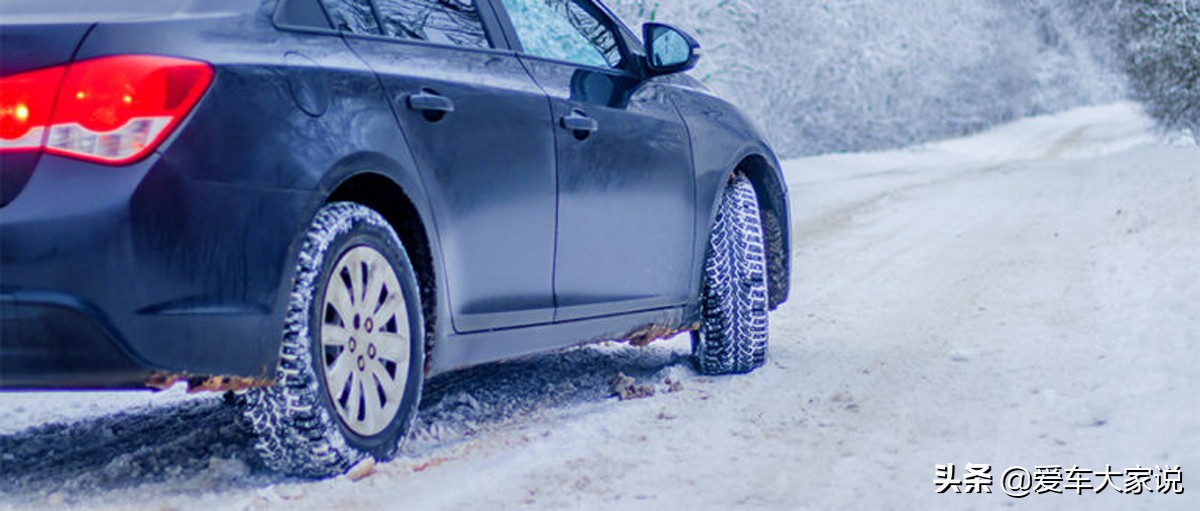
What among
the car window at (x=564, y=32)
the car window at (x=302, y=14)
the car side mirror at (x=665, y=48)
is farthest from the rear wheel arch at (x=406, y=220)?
the car side mirror at (x=665, y=48)

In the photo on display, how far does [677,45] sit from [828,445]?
175 cm

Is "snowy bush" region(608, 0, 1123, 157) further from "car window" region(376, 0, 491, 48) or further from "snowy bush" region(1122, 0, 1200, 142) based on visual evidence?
"car window" region(376, 0, 491, 48)

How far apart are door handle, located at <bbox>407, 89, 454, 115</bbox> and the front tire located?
32 cm

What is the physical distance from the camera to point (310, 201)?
3490mm

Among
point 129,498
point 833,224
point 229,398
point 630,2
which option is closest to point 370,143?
point 129,498

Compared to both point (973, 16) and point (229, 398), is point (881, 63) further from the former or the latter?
point (229, 398)

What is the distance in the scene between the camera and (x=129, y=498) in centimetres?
362

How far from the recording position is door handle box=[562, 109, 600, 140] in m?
4.69

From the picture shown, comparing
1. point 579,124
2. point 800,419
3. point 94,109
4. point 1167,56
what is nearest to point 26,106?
point 94,109

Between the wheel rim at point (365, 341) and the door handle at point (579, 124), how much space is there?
3.45ft

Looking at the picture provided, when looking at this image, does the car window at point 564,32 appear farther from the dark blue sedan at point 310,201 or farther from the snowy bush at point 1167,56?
the snowy bush at point 1167,56

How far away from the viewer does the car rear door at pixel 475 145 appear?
399 cm

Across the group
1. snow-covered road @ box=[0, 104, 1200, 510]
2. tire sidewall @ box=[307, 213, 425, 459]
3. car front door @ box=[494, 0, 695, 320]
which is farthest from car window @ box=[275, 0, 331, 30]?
snow-covered road @ box=[0, 104, 1200, 510]

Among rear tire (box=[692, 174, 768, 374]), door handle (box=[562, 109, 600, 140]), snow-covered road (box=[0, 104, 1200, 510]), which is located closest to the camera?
snow-covered road (box=[0, 104, 1200, 510])
